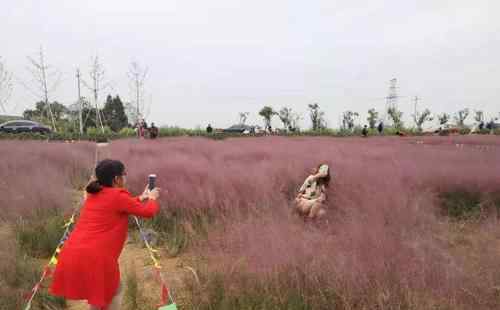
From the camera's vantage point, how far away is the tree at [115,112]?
4841 centimetres

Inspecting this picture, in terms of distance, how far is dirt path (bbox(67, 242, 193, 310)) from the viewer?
9.77 feet

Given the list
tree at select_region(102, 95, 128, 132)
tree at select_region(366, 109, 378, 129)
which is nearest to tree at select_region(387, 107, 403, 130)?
tree at select_region(366, 109, 378, 129)

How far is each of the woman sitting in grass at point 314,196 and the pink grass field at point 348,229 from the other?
17 cm

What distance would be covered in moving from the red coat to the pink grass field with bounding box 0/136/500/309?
35.0 inches

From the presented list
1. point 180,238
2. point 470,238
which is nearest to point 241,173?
point 180,238

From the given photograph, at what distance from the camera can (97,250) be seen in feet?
6.86

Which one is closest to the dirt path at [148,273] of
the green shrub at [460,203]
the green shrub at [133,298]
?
the green shrub at [133,298]

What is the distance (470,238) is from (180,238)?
297cm

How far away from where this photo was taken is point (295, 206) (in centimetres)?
460

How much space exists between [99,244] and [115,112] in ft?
167

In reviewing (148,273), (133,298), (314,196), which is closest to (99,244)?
(133,298)

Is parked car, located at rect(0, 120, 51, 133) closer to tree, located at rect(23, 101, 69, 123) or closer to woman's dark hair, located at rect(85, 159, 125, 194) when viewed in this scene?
tree, located at rect(23, 101, 69, 123)

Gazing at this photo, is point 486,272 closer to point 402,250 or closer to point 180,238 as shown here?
point 402,250

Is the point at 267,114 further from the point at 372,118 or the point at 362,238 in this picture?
the point at 362,238
